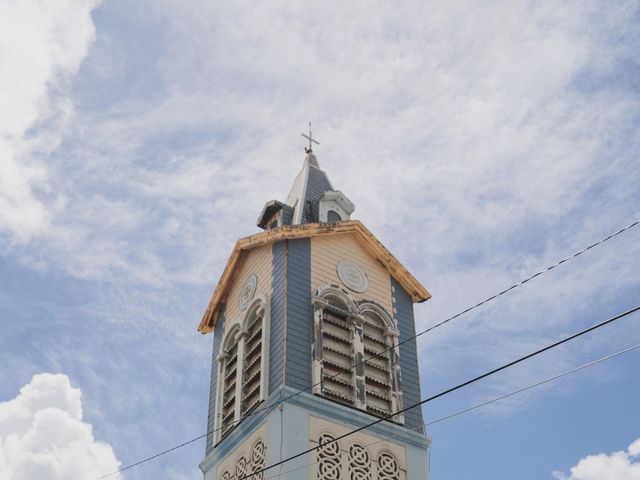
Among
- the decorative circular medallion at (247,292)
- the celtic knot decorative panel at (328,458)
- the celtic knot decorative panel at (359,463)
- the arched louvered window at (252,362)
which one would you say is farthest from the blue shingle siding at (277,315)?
the celtic knot decorative panel at (359,463)

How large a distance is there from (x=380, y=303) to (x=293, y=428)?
724cm

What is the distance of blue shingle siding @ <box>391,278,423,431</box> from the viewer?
27.9m

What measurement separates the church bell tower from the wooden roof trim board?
4 cm

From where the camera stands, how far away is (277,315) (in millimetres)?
28281

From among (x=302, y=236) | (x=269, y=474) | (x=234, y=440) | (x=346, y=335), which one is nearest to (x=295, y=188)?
(x=302, y=236)

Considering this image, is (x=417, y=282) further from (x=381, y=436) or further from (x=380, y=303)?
(x=381, y=436)

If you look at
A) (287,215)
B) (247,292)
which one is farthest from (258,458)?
(287,215)

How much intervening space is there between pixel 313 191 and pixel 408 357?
8.73 m

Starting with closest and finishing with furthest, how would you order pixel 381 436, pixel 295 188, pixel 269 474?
pixel 269 474 < pixel 381 436 < pixel 295 188

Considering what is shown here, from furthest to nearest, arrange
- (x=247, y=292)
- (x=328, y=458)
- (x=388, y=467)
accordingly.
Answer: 1. (x=247, y=292)
2. (x=388, y=467)
3. (x=328, y=458)

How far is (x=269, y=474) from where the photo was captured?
79.2 ft

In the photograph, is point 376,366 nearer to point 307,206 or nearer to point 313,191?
point 307,206

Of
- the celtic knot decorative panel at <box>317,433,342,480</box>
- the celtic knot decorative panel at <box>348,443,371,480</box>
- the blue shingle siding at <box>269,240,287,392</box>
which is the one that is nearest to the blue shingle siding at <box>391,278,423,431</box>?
the celtic knot decorative panel at <box>348,443,371,480</box>

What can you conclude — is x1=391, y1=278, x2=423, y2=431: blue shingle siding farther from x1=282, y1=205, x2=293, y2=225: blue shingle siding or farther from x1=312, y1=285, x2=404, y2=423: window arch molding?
x1=282, y1=205, x2=293, y2=225: blue shingle siding
